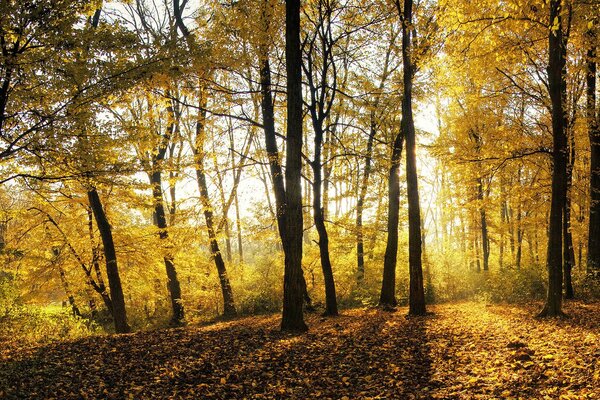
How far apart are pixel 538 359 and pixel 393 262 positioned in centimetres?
765

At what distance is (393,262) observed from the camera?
13.3 metres

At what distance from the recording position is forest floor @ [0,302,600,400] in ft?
16.4

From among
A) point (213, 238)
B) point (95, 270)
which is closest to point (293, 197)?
point (213, 238)

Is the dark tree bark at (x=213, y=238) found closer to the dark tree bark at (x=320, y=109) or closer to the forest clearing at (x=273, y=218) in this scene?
the forest clearing at (x=273, y=218)

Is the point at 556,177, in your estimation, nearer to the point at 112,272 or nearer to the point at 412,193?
the point at 412,193

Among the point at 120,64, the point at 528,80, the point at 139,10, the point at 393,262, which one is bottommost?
the point at 393,262

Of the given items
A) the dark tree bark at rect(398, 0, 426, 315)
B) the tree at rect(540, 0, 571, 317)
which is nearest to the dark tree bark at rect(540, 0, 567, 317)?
the tree at rect(540, 0, 571, 317)

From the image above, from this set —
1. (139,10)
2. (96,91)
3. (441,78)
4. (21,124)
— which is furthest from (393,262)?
(139,10)

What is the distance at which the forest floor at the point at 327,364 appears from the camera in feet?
16.4

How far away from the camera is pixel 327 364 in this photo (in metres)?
6.38

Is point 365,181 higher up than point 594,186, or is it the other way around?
point 365,181

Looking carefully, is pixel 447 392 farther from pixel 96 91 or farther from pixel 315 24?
pixel 315 24

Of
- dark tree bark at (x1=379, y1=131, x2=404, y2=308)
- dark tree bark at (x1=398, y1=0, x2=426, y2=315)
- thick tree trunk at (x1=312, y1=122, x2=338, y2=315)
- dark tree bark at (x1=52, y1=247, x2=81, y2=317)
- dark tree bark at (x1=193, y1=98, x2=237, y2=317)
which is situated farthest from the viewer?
dark tree bark at (x1=193, y1=98, x2=237, y2=317)

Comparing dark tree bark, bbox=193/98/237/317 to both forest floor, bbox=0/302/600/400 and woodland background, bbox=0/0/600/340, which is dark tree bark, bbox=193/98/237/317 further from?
forest floor, bbox=0/302/600/400
